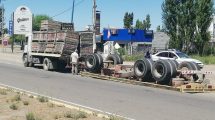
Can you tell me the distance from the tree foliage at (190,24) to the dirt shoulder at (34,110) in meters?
41.5

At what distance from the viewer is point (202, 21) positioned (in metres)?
55.2

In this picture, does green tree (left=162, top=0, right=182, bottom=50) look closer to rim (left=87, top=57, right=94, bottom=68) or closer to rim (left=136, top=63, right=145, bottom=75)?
rim (left=87, top=57, right=94, bottom=68)

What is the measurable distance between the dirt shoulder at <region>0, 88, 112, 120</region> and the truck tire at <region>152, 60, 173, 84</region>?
8148 millimetres

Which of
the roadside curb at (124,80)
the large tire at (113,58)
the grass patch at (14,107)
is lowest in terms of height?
the grass patch at (14,107)

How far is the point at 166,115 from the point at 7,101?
4.49 m

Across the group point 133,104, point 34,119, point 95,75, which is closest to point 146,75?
point 95,75

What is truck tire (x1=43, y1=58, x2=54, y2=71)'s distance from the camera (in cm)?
3186

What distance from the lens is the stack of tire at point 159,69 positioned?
2167cm

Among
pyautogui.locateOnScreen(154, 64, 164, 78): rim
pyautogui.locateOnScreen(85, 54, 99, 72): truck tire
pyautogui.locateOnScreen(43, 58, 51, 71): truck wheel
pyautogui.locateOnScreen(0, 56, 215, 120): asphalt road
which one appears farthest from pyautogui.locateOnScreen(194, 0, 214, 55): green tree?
pyautogui.locateOnScreen(0, 56, 215, 120): asphalt road

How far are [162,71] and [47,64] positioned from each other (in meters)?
11.9

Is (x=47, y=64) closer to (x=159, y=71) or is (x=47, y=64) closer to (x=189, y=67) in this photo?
(x=159, y=71)

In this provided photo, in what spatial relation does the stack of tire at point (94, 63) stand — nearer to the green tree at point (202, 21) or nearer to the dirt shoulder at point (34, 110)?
the dirt shoulder at point (34, 110)

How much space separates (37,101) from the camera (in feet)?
46.5

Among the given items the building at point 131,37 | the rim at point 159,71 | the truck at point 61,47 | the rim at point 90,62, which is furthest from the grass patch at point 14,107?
the building at point 131,37
